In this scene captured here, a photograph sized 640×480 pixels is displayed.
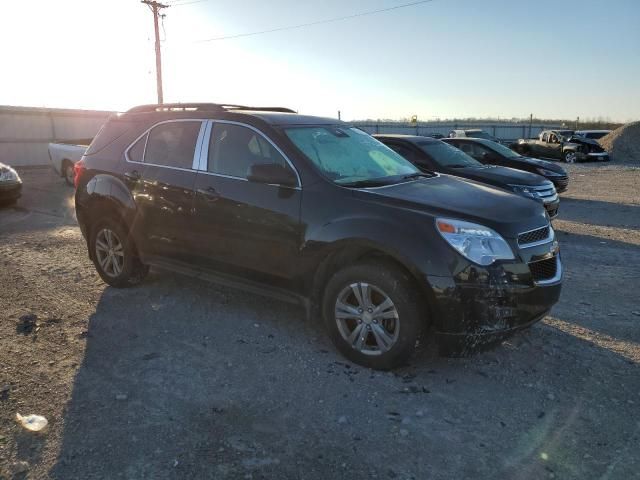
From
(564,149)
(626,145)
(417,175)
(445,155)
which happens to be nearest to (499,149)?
(445,155)

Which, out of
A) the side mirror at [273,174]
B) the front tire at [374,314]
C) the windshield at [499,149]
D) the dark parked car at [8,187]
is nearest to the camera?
the front tire at [374,314]

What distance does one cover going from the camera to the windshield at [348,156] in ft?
13.9

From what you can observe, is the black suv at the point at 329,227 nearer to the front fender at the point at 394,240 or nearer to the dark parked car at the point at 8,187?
the front fender at the point at 394,240

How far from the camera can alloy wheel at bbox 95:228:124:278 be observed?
18.1ft

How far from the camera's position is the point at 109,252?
5.61 meters

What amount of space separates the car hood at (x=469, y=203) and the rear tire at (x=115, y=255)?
9.27 feet

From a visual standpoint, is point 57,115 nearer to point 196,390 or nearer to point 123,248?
point 123,248

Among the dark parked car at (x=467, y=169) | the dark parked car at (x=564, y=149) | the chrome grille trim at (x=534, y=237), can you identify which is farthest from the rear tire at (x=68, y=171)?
the dark parked car at (x=564, y=149)

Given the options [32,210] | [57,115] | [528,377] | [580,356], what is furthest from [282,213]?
[57,115]

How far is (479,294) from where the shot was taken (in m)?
3.39

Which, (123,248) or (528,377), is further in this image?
(123,248)

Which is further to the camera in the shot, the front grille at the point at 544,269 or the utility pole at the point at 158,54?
the utility pole at the point at 158,54

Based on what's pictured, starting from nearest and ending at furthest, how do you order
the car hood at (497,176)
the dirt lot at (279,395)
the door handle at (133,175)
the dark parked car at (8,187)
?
1. the dirt lot at (279,395)
2. the door handle at (133,175)
3. the car hood at (497,176)
4. the dark parked car at (8,187)

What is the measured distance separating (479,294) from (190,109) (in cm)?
327
